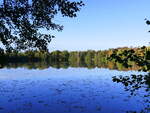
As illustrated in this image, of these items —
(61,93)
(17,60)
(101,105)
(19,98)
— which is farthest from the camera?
(17,60)

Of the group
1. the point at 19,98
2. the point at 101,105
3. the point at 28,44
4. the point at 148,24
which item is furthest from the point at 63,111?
the point at 148,24

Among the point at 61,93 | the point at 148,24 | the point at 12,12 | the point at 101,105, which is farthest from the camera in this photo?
the point at 61,93

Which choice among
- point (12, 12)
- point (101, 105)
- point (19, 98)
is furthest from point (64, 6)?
point (19, 98)

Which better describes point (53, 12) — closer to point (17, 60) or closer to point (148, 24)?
point (148, 24)

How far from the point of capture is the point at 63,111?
72.3ft

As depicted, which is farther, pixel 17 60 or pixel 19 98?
pixel 17 60

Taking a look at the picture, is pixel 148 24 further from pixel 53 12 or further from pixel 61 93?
pixel 61 93

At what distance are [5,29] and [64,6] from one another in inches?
78.3

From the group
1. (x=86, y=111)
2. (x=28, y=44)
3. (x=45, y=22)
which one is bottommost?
(x=86, y=111)

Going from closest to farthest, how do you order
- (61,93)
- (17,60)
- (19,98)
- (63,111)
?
(63,111), (19,98), (61,93), (17,60)

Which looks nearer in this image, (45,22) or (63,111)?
(45,22)

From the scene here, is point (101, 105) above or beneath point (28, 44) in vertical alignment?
beneath

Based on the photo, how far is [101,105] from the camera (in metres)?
24.5

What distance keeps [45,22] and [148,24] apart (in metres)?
4.18
